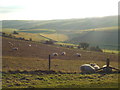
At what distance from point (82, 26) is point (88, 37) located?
60.0m

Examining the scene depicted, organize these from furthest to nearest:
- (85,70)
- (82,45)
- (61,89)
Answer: (82,45), (85,70), (61,89)

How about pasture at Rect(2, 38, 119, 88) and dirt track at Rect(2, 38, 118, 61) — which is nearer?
pasture at Rect(2, 38, 119, 88)

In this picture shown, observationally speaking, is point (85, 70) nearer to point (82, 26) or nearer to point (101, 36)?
point (101, 36)

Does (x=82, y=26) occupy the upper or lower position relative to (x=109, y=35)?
upper

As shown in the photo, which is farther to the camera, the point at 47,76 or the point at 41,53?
the point at 41,53

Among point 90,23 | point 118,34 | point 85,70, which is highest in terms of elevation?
point 90,23

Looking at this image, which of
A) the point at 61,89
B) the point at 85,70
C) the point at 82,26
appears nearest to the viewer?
the point at 61,89

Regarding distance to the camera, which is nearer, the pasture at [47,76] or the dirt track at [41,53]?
the pasture at [47,76]

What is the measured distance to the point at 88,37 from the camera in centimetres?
10438

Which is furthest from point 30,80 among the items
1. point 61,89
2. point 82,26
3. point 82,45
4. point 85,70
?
point 82,26

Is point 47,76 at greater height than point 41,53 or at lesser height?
lesser

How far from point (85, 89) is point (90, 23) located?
165 metres

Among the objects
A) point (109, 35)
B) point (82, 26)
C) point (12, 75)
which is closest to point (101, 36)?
point (109, 35)

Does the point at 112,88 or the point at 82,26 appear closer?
the point at 112,88
